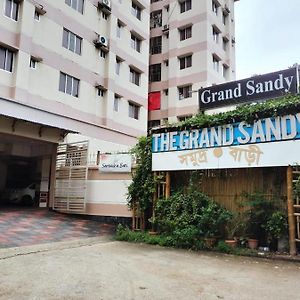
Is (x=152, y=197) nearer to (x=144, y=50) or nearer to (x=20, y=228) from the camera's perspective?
(x=20, y=228)

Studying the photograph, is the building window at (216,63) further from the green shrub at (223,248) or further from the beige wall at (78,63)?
the green shrub at (223,248)

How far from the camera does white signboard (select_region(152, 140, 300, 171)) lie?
7.80m

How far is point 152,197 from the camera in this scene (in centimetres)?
1027

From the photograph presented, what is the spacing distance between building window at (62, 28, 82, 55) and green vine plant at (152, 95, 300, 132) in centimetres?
1135

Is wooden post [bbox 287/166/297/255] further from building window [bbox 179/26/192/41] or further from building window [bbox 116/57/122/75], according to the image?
building window [bbox 179/26/192/41]

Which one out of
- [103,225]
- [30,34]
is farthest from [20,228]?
[30,34]

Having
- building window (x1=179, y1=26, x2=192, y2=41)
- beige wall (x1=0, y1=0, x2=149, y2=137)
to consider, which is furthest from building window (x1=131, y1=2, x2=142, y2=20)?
building window (x1=179, y1=26, x2=192, y2=41)

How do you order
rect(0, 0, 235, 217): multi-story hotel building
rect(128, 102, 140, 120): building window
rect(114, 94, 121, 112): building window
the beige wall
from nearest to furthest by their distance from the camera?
1. rect(0, 0, 235, 217): multi-story hotel building
2. the beige wall
3. rect(114, 94, 121, 112): building window
4. rect(128, 102, 140, 120): building window

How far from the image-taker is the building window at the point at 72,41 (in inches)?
718

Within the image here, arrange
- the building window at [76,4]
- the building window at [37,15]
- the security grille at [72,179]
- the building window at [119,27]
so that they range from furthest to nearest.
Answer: the building window at [119,27], the building window at [76,4], the building window at [37,15], the security grille at [72,179]

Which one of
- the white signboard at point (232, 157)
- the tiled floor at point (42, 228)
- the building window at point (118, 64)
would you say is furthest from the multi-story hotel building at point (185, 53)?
the white signboard at point (232, 157)

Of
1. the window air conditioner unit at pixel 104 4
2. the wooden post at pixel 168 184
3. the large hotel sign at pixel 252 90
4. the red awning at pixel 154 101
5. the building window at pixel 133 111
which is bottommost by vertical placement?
the wooden post at pixel 168 184

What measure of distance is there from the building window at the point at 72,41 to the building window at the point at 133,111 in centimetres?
530

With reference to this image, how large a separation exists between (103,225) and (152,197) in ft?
10.0
